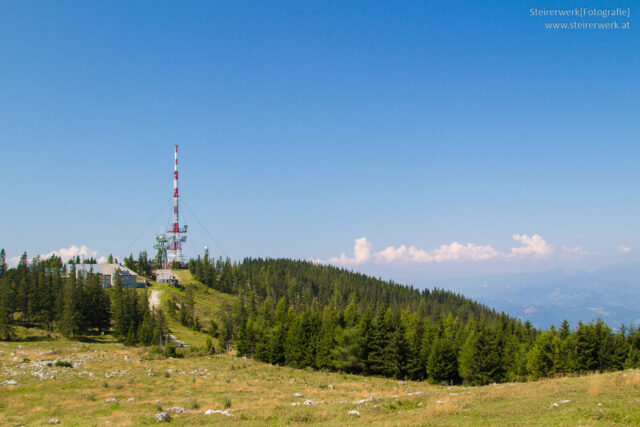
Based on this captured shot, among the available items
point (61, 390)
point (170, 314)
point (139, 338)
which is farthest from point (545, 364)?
point (170, 314)

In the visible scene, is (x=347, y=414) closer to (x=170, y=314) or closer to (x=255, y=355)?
(x=255, y=355)

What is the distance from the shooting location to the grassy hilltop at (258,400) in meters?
17.8

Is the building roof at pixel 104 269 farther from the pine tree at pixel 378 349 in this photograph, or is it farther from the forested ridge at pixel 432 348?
the pine tree at pixel 378 349

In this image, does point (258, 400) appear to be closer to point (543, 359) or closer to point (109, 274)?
point (543, 359)

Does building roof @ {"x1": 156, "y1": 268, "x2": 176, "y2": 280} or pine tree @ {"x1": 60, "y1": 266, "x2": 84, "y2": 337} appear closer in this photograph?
pine tree @ {"x1": 60, "y1": 266, "x2": 84, "y2": 337}

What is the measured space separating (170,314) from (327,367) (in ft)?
231

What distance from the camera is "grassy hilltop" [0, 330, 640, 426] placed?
17.8m

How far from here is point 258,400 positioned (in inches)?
1235

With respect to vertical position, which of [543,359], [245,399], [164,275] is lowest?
[543,359]

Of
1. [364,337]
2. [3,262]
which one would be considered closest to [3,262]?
[3,262]

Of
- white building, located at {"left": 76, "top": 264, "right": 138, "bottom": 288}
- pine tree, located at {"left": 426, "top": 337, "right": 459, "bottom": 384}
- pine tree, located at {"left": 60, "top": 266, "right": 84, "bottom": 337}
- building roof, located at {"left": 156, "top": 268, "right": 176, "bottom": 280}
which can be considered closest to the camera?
pine tree, located at {"left": 426, "top": 337, "right": 459, "bottom": 384}

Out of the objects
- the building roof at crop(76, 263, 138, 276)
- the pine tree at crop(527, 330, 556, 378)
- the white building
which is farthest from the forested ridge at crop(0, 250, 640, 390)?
the building roof at crop(76, 263, 138, 276)

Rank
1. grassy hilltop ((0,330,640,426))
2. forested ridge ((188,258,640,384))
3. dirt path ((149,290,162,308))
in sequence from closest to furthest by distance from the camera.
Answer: grassy hilltop ((0,330,640,426)), forested ridge ((188,258,640,384)), dirt path ((149,290,162,308))

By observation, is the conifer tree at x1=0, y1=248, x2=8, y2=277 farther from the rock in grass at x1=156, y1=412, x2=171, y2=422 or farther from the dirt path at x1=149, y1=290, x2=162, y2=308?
the rock in grass at x1=156, y1=412, x2=171, y2=422
